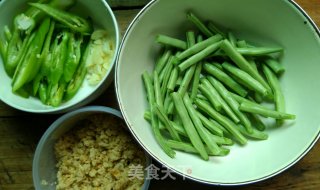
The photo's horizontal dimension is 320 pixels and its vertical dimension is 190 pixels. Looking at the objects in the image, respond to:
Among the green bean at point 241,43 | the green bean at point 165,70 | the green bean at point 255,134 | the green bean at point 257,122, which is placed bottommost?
the green bean at point 255,134

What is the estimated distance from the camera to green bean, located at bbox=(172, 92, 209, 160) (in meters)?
0.97

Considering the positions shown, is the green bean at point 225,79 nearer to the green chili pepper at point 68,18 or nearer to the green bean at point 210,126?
the green bean at point 210,126

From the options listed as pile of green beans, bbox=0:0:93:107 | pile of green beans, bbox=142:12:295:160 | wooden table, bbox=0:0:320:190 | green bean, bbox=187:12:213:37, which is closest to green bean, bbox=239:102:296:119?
pile of green beans, bbox=142:12:295:160

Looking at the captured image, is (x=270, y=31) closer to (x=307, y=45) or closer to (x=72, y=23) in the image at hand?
(x=307, y=45)

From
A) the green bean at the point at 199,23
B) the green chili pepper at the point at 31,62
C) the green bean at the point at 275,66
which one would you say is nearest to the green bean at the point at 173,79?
the green bean at the point at 199,23

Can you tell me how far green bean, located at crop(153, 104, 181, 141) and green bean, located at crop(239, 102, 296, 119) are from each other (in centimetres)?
17

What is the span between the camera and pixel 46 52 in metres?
1.09

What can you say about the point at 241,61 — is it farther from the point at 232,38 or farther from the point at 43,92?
the point at 43,92

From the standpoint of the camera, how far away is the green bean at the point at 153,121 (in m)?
0.99

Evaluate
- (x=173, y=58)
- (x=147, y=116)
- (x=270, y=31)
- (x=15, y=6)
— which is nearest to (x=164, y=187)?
(x=147, y=116)

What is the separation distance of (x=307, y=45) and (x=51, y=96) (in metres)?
0.63

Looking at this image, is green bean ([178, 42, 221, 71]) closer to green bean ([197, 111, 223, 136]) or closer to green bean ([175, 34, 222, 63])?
green bean ([175, 34, 222, 63])

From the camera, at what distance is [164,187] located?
111cm

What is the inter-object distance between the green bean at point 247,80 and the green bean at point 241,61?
0.03 ft
